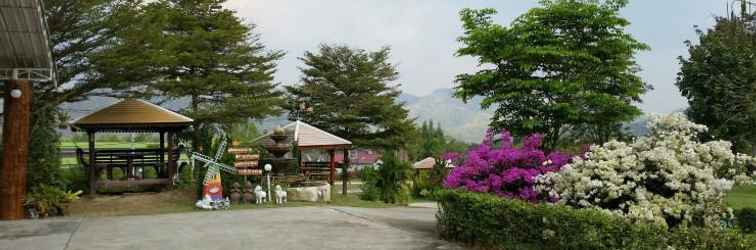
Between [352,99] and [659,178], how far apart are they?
3612 centimetres

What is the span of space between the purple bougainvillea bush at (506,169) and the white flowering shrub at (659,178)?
1.80 feet

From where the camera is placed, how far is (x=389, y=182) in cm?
2198

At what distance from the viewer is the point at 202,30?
27797mm

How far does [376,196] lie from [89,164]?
902cm

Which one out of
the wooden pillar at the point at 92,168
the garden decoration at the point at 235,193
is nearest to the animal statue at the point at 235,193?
the garden decoration at the point at 235,193

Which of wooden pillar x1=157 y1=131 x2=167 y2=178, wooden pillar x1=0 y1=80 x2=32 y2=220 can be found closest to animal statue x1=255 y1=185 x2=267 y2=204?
wooden pillar x1=157 y1=131 x2=167 y2=178

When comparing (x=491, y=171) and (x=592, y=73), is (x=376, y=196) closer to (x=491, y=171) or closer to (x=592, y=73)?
(x=592, y=73)

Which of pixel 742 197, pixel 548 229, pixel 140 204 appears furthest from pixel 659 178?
pixel 742 197

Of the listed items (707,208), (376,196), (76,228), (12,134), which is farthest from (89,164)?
(707,208)

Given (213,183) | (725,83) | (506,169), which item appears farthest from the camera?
(725,83)

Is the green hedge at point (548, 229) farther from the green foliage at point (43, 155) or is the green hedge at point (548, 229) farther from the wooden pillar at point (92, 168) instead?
the wooden pillar at point (92, 168)

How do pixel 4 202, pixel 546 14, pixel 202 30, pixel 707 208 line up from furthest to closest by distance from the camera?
pixel 202 30, pixel 546 14, pixel 4 202, pixel 707 208

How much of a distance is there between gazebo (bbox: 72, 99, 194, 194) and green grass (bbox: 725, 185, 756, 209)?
16.2 m

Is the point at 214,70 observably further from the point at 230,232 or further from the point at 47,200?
the point at 230,232
